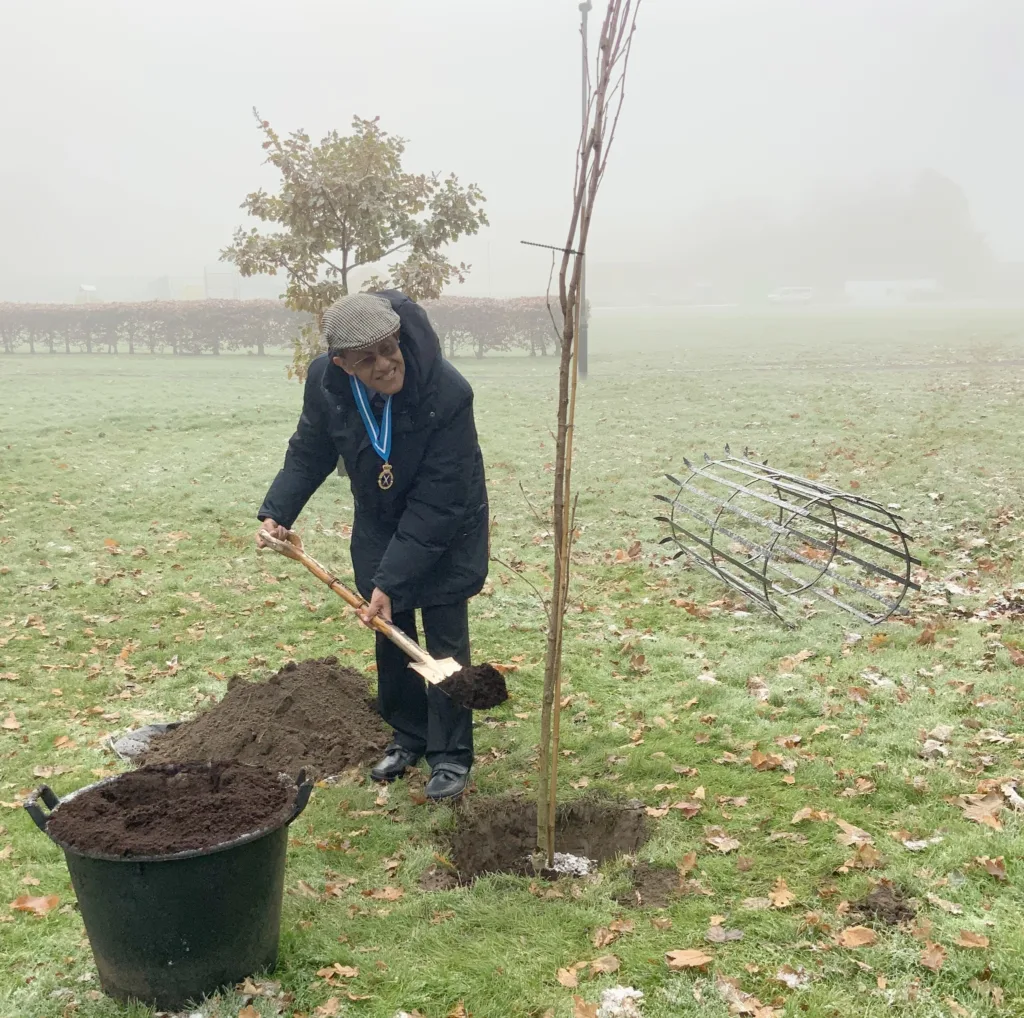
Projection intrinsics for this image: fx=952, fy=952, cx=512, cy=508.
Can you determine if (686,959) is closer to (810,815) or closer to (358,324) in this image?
(810,815)

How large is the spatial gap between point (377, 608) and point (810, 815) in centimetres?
188

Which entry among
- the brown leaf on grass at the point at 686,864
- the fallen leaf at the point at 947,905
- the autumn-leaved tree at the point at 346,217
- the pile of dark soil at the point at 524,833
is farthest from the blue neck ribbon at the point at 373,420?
the autumn-leaved tree at the point at 346,217

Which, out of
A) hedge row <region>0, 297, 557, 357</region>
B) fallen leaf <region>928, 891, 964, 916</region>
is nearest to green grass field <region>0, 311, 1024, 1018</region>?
fallen leaf <region>928, 891, 964, 916</region>

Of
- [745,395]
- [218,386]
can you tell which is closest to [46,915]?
[745,395]

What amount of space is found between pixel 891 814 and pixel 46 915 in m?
3.17

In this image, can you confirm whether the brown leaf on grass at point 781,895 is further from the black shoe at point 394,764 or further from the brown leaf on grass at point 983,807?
the black shoe at point 394,764

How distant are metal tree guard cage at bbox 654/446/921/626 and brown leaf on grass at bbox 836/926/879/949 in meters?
3.11

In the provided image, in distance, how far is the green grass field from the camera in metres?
2.95

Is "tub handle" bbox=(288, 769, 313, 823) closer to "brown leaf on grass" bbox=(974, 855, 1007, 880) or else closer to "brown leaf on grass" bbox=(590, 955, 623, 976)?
"brown leaf on grass" bbox=(590, 955, 623, 976)

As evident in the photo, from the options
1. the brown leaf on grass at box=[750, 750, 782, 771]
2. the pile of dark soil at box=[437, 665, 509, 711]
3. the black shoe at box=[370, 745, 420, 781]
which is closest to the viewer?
the pile of dark soil at box=[437, 665, 509, 711]

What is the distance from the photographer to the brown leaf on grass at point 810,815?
371cm

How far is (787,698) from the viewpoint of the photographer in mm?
5004

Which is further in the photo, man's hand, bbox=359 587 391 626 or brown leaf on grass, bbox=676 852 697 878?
man's hand, bbox=359 587 391 626

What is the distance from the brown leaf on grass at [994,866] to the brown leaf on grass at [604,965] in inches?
51.6
